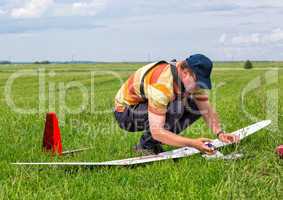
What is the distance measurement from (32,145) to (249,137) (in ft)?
9.90

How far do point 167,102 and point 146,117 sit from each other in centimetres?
97

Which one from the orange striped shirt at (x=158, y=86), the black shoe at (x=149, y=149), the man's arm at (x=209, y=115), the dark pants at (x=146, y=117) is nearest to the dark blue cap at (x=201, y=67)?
the orange striped shirt at (x=158, y=86)

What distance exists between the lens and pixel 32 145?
749 cm

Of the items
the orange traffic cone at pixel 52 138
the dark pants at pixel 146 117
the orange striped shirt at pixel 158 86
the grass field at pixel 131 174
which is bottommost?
the grass field at pixel 131 174

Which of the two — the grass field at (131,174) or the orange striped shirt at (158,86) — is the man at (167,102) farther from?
the grass field at (131,174)

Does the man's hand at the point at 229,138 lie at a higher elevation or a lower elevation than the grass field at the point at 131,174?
higher

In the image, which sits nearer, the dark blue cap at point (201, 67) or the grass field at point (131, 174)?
the grass field at point (131, 174)

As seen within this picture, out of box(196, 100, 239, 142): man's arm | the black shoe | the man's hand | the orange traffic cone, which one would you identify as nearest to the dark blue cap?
the man's hand

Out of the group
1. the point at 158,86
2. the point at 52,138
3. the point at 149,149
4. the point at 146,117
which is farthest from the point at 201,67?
the point at 52,138

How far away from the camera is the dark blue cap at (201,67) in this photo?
554 cm

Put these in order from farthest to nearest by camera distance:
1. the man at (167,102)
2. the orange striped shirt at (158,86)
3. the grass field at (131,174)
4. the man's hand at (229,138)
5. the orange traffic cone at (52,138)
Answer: the orange traffic cone at (52,138) < the man's hand at (229,138) < the orange striped shirt at (158,86) < the man at (167,102) < the grass field at (131,174)

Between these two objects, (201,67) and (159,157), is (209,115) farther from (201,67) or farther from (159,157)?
(201,67)

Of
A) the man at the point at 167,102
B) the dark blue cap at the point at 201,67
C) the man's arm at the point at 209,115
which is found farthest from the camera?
the man's arm at the point at 209,115

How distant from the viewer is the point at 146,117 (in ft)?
22.3
